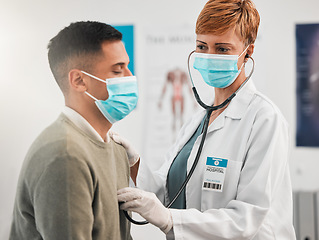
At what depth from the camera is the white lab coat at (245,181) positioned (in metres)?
1.08

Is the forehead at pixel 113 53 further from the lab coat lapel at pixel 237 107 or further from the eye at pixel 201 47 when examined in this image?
the lab coat lapel at pixel 237 107

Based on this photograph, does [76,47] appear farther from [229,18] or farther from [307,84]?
[307,84]

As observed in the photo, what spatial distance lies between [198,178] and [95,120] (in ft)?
1.39

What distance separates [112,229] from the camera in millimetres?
943

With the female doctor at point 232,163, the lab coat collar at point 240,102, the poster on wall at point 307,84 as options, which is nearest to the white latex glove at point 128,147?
the female doctor at point 232,163

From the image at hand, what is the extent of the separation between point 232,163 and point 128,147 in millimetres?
329

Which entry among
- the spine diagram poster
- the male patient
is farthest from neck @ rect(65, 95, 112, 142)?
the spine diagram poster

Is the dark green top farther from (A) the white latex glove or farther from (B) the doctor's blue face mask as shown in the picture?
(B) the doctor's blue face mask

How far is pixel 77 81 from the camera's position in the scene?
0.92 m

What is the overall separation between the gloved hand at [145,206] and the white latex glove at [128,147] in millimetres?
199

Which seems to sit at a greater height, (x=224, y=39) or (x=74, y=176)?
(x=224, y=39)

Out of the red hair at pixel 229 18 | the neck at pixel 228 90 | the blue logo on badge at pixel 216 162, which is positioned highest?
the red hair at pixel 229 18

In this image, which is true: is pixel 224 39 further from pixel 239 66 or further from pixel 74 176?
pixel 74 176

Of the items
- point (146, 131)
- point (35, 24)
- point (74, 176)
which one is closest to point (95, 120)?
point (74, 176)
